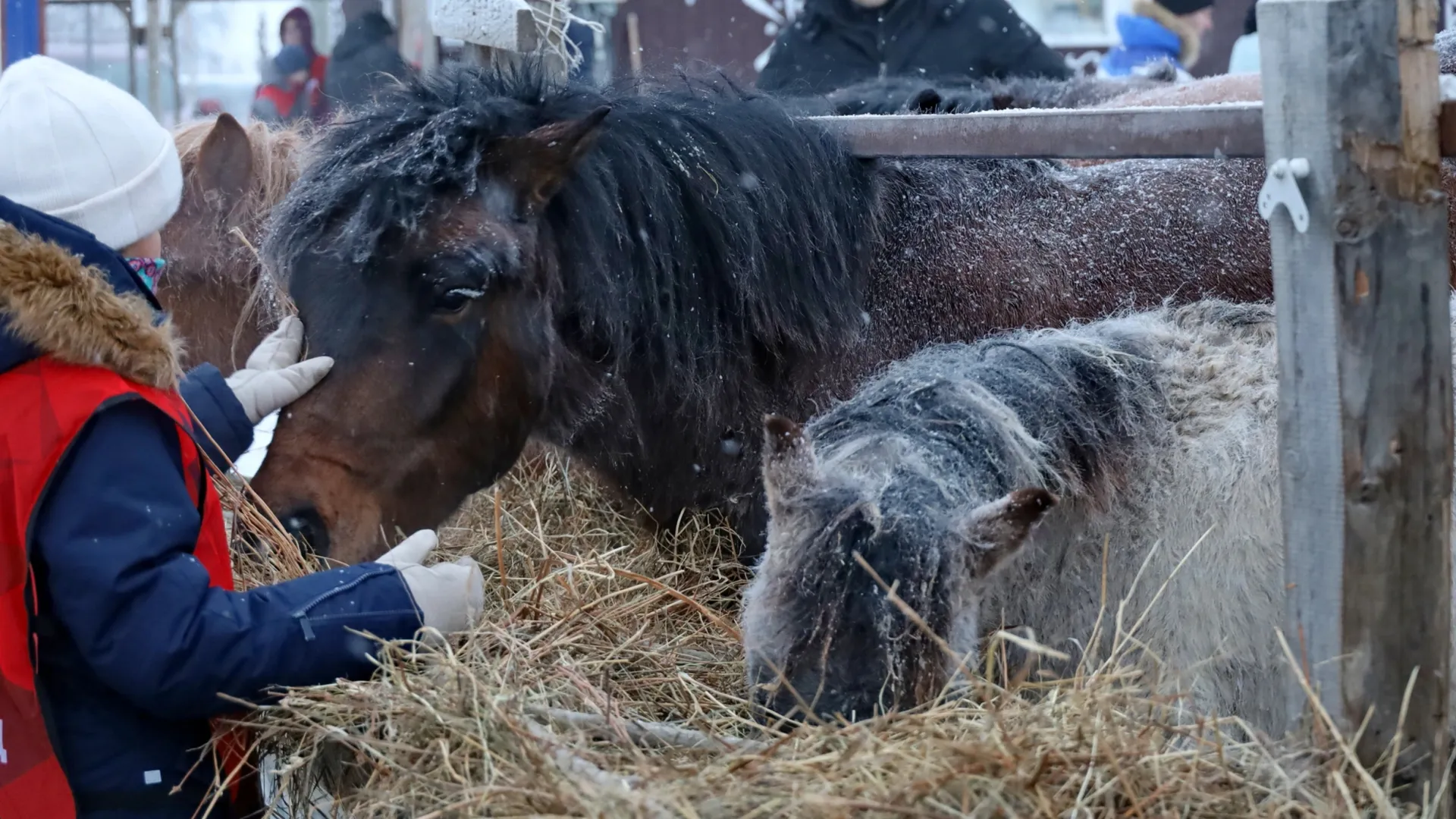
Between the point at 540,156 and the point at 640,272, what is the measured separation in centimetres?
33

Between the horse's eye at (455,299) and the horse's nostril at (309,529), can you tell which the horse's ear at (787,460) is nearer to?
the horse's eye at (455,299)

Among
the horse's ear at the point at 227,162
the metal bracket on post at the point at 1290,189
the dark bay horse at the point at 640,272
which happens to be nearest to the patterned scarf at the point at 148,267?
the dark bay horse at the point at 640,272

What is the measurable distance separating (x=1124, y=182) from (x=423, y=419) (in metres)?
1.94

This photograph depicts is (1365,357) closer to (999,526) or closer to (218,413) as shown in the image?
(999,526)

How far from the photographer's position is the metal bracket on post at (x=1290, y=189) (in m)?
1.70

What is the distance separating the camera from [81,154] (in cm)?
197

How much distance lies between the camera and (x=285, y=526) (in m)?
2.46

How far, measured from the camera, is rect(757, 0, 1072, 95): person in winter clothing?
19.3 ft

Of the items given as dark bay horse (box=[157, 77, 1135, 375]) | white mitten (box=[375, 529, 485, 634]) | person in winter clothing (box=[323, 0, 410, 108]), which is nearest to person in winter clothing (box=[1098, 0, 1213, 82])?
dark bay horse (box=[157, 77, 1135, 375])

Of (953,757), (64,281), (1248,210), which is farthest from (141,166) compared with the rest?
(1248,210)

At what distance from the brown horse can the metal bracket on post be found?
306 cm

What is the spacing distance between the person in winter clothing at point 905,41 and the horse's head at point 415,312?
3.35 metres

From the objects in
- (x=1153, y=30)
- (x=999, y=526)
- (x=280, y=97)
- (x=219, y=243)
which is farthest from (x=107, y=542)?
(x=280, y=97)

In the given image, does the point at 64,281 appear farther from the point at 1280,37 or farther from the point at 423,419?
the point at 1280,37
